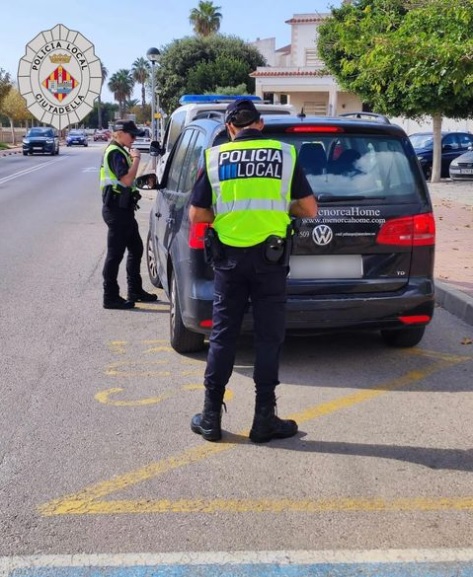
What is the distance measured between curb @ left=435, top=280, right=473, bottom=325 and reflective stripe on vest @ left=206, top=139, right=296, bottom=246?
359 cm

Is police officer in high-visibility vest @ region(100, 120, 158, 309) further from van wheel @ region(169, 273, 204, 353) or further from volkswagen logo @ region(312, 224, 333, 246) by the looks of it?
volkswagen logo @ region(312, 224, 333, 246)

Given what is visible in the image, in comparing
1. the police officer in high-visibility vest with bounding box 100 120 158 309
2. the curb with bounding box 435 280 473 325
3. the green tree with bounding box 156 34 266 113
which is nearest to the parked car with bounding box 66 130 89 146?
the green tree with bounding box 156 34 266 113

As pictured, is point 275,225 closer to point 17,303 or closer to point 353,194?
point 353,194

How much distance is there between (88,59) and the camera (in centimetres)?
580

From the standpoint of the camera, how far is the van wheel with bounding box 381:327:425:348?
602 cm

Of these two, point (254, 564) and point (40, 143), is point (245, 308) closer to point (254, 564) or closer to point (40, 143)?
point (254, 564)

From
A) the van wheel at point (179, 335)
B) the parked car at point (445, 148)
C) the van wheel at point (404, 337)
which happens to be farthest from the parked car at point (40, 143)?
the van wheel at point (404, 337)

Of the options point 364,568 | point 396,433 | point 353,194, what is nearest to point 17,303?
point 353,194

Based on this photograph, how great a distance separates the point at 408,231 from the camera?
5426mm

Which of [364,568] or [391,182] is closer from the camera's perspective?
[364,568]

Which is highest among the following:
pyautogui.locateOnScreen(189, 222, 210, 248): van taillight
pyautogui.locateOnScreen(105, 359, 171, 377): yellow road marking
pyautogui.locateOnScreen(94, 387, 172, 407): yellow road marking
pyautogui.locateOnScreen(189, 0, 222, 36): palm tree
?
pyautogui.locateOnScreen(189, 0, 222, 36): palm tree

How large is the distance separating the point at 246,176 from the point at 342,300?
5.29 feet

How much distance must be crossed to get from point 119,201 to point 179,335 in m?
1.86

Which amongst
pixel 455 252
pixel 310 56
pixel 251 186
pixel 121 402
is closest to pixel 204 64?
pixel 310 56
